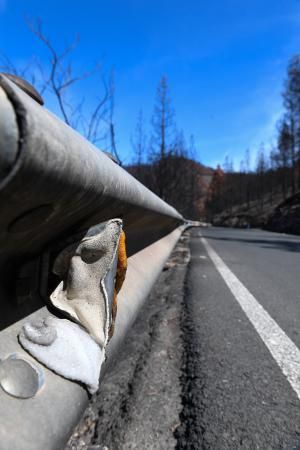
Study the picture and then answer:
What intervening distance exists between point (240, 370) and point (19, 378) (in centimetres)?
136

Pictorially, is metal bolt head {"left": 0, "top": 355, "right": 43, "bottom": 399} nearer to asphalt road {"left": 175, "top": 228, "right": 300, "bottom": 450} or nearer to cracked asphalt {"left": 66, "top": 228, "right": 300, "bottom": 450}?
cracked asphalt {"left": 66, "top": 228, "right": 300, "bottom": 450}

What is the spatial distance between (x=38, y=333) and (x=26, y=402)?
22cm

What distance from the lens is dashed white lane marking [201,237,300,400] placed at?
77.6 inches

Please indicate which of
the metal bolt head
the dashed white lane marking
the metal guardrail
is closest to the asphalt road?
the dashed white lane marking

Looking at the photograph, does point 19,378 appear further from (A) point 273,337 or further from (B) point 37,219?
(A) point 273,337

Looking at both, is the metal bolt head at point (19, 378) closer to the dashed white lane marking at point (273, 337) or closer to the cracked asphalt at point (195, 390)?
the cracked asphalt at point (195, 390)

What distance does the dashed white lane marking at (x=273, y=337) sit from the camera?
1971 millimetres

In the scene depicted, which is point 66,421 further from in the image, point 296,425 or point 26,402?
point 296,425

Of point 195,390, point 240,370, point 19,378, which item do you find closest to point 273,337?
point 240,370

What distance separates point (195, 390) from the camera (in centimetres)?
175

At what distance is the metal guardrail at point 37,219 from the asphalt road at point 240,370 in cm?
51

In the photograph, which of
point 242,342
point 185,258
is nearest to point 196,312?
point 242,342

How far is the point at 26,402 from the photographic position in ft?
2.98

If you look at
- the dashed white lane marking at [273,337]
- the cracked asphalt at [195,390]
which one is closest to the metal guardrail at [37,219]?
the cracked asphalt at [195,390]
